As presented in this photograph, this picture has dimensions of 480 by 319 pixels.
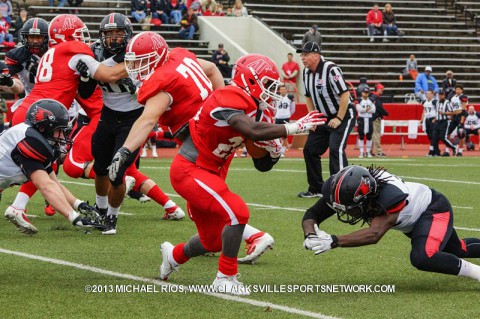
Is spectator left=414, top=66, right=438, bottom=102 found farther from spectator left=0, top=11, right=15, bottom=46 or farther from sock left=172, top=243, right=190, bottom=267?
sock left=172, top=243, right=190, bottom=267

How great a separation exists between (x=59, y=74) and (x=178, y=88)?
2.62 metres

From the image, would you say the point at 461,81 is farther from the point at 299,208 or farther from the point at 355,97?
the point at 299,208

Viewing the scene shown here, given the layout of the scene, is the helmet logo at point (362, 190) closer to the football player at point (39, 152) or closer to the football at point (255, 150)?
the football at point (255, 150)

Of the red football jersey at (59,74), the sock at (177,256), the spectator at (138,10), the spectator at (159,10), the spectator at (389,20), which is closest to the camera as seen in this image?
the sock at (177,256)

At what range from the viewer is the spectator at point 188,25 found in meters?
27.5

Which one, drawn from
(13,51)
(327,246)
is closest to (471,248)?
(327,246)

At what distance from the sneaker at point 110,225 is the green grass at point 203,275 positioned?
3.8 inches

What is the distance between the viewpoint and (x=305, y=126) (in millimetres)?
5828

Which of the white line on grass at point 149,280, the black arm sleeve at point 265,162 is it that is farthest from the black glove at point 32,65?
the black arm sleeve at point 265,162

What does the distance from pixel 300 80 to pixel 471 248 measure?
20299 mm

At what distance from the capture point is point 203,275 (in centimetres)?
664

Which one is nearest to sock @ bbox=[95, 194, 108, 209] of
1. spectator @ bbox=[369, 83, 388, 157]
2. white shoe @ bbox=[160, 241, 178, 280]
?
white shoe @ bbox=[160, 241, 178, 280]

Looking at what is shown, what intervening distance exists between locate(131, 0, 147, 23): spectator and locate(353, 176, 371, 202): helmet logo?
71.9 feet

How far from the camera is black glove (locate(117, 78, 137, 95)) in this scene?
8.37 metres
